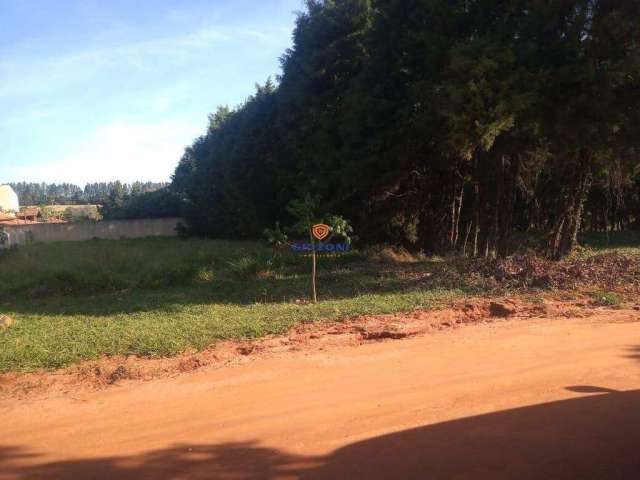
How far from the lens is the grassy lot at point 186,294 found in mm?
7492

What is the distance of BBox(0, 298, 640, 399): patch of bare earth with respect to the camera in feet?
20.0

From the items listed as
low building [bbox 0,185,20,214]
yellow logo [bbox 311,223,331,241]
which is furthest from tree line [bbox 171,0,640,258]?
low building [bbox 0,185,20,214]

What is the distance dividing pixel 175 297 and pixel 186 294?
436 millimetres

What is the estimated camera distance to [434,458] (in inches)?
154

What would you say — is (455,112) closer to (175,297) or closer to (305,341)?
(305,341)

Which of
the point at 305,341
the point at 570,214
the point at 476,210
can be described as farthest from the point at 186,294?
the point at 570,214

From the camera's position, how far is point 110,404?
211 inches

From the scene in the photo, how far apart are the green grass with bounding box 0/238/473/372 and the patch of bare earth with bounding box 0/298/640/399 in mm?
291

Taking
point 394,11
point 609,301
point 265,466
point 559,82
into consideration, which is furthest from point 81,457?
point 394,11

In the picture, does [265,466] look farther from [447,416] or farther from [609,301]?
[609,301]

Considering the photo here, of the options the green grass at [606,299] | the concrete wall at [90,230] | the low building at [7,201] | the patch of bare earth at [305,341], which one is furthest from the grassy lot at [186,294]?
the low building at [7,201]

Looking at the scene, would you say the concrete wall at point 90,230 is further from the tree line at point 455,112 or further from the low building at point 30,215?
the low building at point 30,215

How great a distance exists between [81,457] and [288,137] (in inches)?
742

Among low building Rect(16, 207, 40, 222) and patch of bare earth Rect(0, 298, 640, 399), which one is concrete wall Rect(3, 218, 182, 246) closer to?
low building Rect(16, 207, 40, 222)
